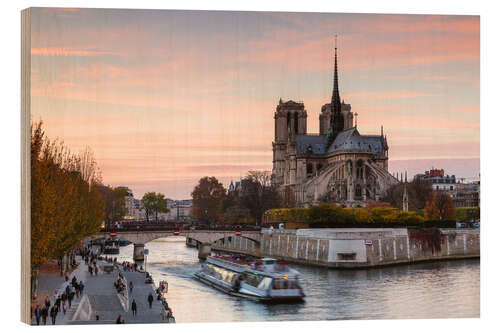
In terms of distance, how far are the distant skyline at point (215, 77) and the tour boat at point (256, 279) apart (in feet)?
18.1

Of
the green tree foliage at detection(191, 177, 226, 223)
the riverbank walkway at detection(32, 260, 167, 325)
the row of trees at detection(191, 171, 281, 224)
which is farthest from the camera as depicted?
the green tree foliage at detection(191, 177, 226, 223)

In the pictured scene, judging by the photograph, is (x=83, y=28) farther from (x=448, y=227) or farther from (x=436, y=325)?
(x=448, y=227)

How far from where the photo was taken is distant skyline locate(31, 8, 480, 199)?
23.2 metres

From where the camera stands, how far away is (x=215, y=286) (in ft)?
118

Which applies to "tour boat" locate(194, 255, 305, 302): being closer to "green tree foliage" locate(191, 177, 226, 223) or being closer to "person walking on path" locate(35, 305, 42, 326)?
"person walking on path" locate(35, 305, 42, 326)

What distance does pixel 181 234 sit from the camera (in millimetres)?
48219

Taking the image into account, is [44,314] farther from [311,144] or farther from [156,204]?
[156,204]

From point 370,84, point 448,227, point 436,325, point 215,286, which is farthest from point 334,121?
point 436,325

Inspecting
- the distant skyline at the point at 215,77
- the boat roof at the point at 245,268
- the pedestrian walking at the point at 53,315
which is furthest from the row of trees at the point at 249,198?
the pedestrian walking at the point at 53,315

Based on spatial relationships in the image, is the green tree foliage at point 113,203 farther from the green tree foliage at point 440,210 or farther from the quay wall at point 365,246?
the green tree foliage at point 440,210

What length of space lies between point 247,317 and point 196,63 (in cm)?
943

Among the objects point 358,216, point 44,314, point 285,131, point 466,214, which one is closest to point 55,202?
point 44,314

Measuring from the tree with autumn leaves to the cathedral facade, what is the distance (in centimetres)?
2695

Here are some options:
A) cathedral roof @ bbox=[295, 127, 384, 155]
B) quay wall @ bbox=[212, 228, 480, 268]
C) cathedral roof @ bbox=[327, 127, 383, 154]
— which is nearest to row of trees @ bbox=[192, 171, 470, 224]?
quay wall @ bbox=[212, 228, 480, 268]
